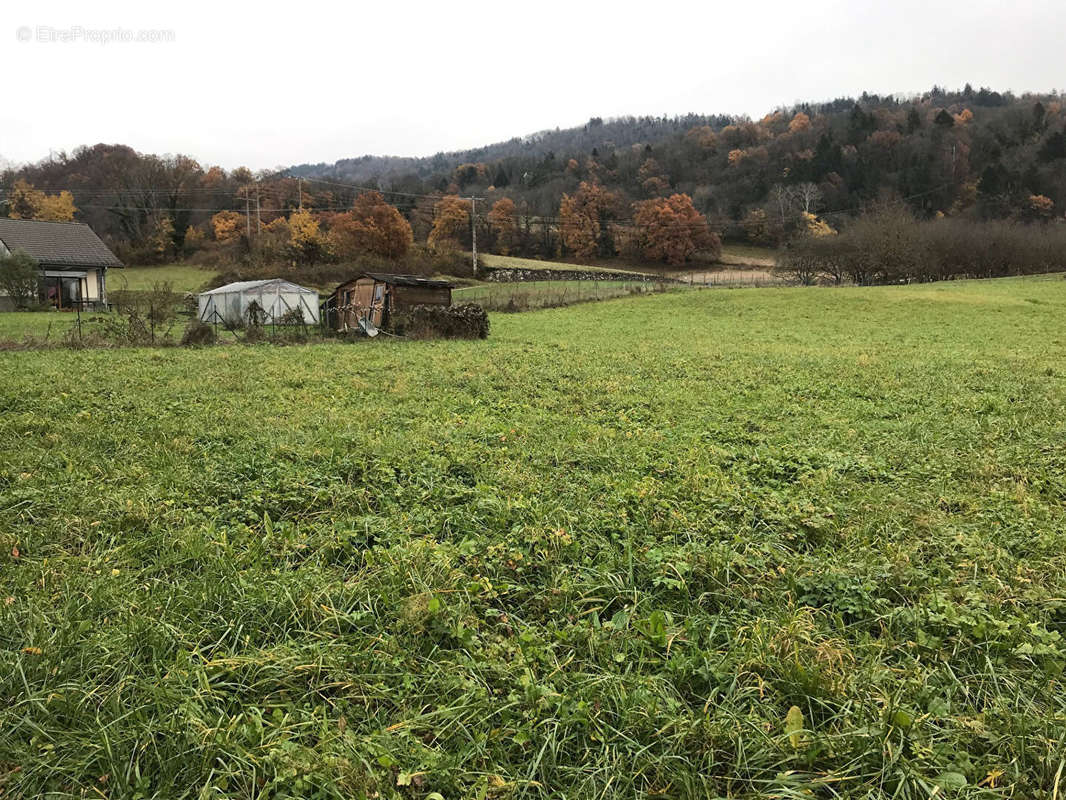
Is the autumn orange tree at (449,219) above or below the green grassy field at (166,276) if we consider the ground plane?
above

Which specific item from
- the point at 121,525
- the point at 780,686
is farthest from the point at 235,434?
the point at 780,686

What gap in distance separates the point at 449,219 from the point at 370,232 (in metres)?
15.4

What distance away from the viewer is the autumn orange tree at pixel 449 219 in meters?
72.8

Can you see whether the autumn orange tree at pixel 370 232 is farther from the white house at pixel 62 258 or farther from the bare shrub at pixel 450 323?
the bare shrub at pixel 450 323

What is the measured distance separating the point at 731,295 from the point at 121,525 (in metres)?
39.1

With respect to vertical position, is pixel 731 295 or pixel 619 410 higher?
pixel 731 295

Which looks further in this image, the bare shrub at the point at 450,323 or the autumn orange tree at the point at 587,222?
the autumn orange tree at the point at 587,222

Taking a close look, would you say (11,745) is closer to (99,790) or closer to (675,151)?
(99,790)

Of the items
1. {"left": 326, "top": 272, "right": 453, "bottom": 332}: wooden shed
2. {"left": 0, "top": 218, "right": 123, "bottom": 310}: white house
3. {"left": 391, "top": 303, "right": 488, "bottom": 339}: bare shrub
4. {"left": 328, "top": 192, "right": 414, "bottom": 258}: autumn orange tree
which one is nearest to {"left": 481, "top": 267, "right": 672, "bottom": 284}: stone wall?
{"left": 328, "top": 192, "right": 414, "bottom": 258}: autumn orange tree

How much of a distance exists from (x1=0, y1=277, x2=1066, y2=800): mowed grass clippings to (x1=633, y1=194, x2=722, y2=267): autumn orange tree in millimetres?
69458

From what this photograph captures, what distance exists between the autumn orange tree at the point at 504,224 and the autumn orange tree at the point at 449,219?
6748mm

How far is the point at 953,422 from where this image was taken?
748cm

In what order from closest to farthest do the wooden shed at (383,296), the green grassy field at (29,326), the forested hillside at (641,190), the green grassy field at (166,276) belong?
the green grassy field at (29,326), the wooden shed at (383,296), the green grassy field at (166,276), the forested hillside at (641,190)

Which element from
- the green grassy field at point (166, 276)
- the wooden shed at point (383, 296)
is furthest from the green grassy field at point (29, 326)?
the green grassy field at point (166, 276)
